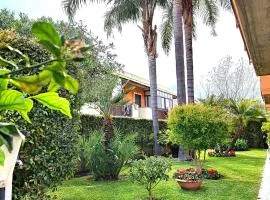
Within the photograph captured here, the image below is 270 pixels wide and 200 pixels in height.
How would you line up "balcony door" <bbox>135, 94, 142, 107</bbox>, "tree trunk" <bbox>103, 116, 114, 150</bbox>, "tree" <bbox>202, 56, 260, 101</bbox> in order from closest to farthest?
"tree trunk" <bbox>103, 116, 114, 150</bbox>
"balcony door" <bbox>135, 94, 142, 107</bbox>
"tree" <bbox>202, 56, 260, 101</bbox>

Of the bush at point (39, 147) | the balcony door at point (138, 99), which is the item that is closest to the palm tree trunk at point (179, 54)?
the bush at point (39, 147)

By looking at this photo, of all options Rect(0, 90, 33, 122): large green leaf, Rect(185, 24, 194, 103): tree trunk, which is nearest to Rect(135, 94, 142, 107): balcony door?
Rect(185, 24, 194, 103): tree trunk

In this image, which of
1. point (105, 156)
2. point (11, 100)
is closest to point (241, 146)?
point (105, 156)

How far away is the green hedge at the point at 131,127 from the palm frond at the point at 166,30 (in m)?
5.62

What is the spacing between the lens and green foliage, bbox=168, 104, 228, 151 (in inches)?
447

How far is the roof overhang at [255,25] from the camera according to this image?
2203 mm

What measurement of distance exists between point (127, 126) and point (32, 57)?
11.1 m

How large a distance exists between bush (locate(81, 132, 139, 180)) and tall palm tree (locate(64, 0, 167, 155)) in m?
6.19

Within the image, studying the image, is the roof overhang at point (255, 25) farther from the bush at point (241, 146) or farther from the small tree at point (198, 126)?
the bush at point (241, 146)

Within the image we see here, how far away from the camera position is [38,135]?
5.64 metres

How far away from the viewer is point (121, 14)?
20.4m

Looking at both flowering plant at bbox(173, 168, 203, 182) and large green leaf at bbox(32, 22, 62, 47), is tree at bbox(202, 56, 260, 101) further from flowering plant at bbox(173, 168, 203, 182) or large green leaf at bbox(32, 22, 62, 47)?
large green leaf at bbox(32, 22, 62, 47)

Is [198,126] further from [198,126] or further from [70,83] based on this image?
[70,83]

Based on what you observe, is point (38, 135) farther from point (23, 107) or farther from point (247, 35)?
point (23, 107)
